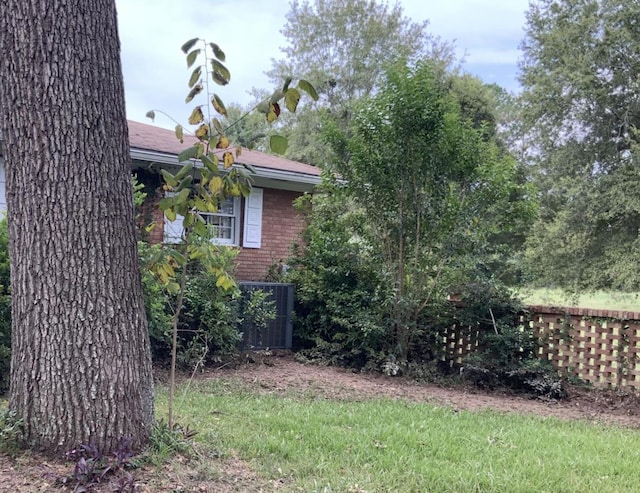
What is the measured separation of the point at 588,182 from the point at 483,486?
729 inches

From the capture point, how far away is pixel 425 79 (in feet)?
24.2

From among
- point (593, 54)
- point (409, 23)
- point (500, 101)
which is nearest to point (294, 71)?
point (409, 23)

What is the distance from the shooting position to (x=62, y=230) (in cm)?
304

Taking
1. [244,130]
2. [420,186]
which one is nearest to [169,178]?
[420,186]

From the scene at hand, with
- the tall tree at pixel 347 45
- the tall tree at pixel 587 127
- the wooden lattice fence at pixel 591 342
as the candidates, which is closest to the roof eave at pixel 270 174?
the wooden lattice fence at pixel 591 342

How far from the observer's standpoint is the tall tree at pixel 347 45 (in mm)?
31172

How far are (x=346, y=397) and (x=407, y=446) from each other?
202 centimetres

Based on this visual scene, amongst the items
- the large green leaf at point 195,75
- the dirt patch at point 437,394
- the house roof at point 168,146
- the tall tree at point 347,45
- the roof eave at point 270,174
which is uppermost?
the tall tree at point 347,45

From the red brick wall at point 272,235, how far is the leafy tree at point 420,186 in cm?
329

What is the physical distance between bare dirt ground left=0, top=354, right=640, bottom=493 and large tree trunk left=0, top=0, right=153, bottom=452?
38 centimetres

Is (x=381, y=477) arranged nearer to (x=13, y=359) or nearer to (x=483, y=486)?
(x=483, y=486)

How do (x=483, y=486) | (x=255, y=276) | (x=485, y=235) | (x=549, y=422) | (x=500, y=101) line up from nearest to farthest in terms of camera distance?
(x=483, y=486) → (x=549, y=422) → (x=485, y=235) → (x=255, y=276) → (x=500, y=101)

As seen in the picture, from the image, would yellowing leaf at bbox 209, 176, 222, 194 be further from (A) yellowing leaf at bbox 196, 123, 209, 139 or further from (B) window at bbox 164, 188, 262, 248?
(B) window at bbox 164, 188, 262, 248

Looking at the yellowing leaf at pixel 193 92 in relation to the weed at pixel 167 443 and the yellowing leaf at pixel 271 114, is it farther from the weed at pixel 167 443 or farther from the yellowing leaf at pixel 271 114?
the weed at pixel 167 443
